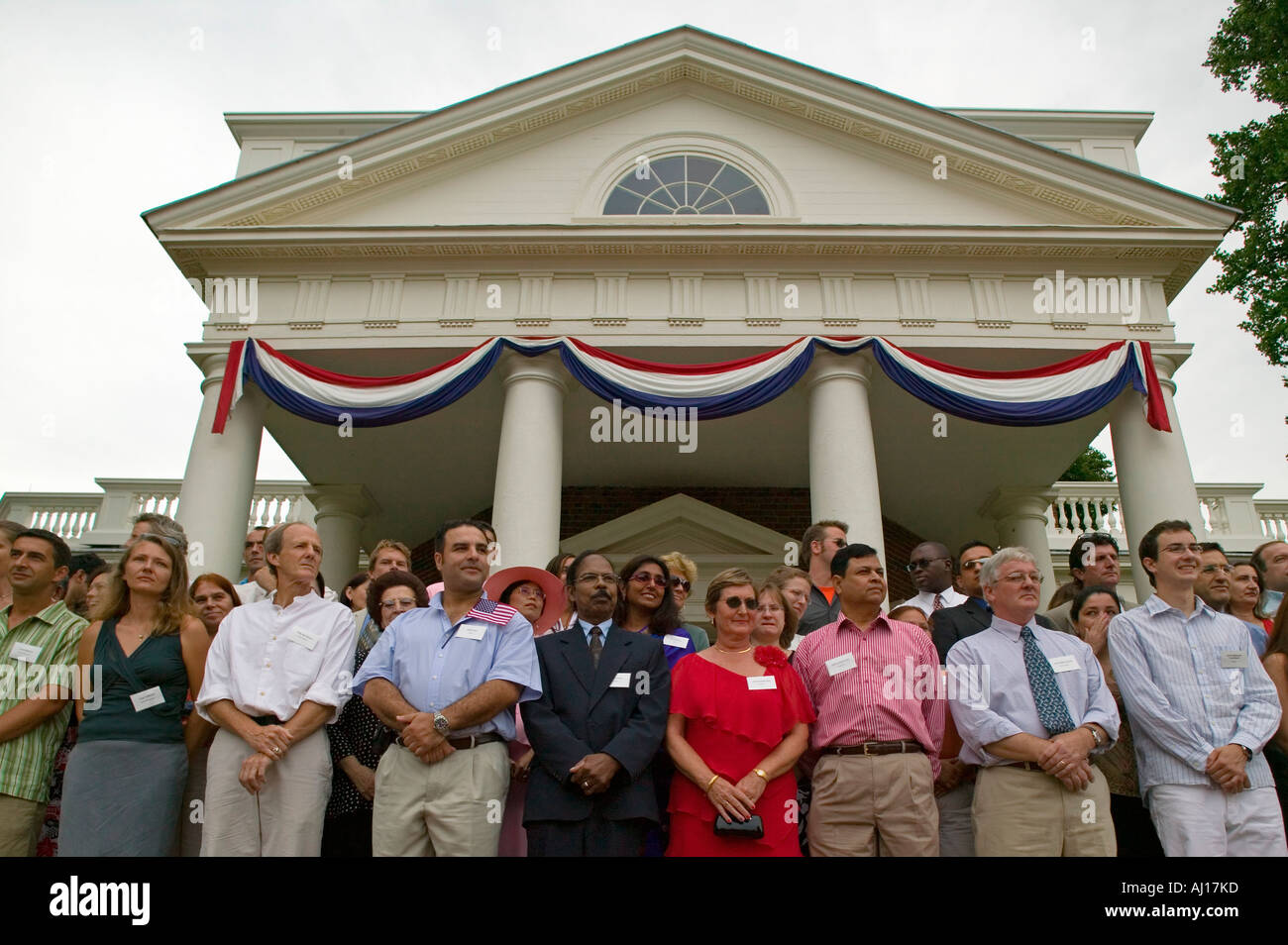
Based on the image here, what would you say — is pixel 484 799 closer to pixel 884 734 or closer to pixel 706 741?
pixel 706 741

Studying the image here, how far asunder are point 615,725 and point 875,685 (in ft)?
4.03

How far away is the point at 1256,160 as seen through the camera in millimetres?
14430

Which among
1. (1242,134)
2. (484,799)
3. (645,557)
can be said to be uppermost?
(1242,134)

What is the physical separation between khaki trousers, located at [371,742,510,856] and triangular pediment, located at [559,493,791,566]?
32.6ft

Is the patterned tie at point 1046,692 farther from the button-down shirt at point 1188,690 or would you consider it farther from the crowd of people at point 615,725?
the button-down shirt at point 1188,690

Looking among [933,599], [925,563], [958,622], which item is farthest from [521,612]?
[933,599]

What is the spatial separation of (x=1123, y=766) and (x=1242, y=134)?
14356 millimetres

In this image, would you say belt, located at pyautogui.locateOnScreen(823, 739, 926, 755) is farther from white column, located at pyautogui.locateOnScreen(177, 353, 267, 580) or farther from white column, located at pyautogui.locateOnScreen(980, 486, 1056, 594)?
white column, located at pyautogui.locateOnScreen(980, 486, 1056, 594)

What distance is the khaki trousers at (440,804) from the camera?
12.6 feet

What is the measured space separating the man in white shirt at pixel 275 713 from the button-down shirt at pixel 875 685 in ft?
7.47

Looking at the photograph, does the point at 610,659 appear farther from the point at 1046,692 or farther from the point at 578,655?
the point at 1046,692

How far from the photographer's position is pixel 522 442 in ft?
35.3

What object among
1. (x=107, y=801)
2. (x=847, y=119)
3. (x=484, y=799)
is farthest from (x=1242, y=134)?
(x=107, y=801)
